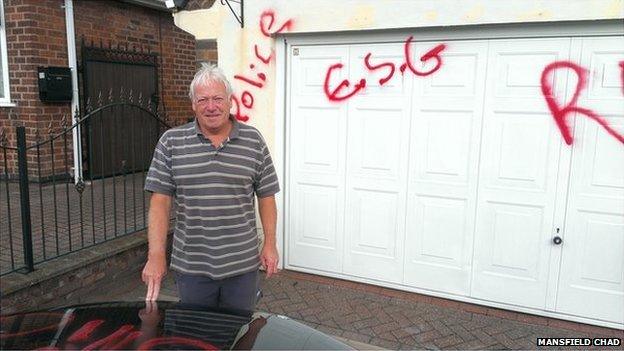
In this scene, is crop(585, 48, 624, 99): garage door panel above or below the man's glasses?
above

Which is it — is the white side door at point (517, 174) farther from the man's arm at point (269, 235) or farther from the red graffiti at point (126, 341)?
the red graffiti at point (126, 341)

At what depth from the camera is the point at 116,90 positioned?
7.35 metres

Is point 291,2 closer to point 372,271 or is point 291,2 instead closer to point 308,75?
point 308,75

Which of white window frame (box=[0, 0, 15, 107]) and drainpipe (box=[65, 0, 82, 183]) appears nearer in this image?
white window frame (box=[0, 0, 15, 107])

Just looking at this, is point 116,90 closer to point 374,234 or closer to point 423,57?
point 374,234

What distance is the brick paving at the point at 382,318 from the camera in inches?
137

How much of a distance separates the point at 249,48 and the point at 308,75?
1.96ft

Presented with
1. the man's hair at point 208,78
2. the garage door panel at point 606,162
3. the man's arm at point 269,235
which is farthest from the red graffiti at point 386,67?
the man's hair at point 208,78

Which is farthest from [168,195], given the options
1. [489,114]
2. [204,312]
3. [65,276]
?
[489,114]

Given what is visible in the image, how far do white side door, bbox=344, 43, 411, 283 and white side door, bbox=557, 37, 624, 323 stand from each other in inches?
50.0

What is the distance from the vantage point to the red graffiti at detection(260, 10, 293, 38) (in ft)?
13.9

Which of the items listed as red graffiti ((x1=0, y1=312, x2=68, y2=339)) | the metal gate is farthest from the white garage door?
the metal gate

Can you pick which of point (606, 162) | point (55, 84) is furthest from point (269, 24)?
point (55, 84)

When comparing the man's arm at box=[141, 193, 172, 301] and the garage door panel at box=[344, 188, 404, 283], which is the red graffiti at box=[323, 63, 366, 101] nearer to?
the garage door panel at box=[344, 188, 404, 283]
